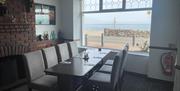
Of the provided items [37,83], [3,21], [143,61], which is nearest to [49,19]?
[3,21]

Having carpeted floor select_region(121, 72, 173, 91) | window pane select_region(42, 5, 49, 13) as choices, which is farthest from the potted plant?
carpeted floor select_region(121, 72, 173, 91)

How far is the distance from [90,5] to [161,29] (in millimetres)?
2380

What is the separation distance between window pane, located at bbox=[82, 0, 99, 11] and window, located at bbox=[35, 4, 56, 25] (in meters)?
1.05

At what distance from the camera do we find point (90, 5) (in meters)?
5.05

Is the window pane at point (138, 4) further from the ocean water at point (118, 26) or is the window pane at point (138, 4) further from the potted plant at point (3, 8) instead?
the potted plant at point (3, 8)

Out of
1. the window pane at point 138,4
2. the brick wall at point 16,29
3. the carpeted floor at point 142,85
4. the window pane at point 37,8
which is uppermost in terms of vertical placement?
the window pane at point 138,4

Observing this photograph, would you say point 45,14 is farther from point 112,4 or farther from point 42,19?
point 112,4

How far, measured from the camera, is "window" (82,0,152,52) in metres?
4.23

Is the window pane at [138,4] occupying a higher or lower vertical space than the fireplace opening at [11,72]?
higher

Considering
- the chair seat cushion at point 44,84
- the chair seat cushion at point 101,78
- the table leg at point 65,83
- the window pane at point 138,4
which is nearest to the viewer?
the table leg at point 65,83

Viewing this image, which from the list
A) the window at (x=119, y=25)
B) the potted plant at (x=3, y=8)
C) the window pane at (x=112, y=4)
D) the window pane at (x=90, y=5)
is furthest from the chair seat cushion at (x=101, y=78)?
the window pane at (x=90, y=5)

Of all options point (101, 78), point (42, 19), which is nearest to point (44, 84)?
point (101, 78)

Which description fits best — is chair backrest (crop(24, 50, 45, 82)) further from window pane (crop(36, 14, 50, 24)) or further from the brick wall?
window pane (crop(36, 14, 50, 24))

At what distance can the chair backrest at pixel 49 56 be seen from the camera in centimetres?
→ 301
